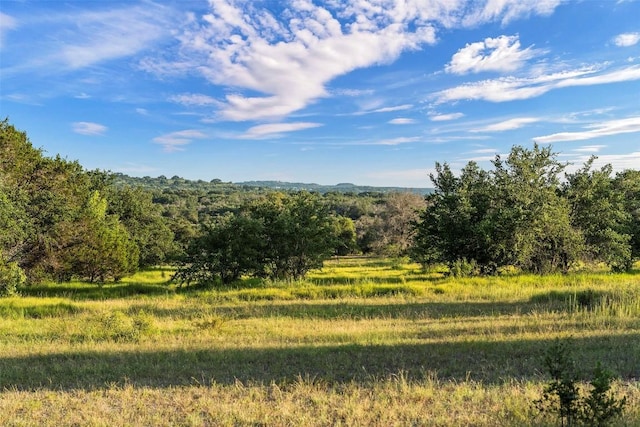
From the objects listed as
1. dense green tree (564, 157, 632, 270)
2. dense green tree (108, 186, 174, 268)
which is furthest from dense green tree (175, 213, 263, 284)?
dense green tree (108, 186, 174, 268)

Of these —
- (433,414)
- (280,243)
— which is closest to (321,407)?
(433,414)

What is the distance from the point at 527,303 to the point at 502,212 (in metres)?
8.41

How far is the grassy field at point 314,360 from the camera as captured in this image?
511 centimetres

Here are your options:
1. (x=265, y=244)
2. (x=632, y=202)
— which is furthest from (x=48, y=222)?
(x=632, y=202)

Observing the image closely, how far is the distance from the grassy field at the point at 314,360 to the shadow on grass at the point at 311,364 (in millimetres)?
35

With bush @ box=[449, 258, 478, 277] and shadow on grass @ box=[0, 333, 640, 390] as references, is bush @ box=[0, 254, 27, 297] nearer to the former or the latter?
shadow on grass @ box=[0, 333, 640, 390]

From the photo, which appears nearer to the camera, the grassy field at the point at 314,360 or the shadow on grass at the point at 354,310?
the grassy field at the point at 314,360

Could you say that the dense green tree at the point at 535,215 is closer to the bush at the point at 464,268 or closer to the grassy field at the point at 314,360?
the bush at the point at 464,268

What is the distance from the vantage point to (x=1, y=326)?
38.1 feet

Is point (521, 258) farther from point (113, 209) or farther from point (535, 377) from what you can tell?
point (113, 209)

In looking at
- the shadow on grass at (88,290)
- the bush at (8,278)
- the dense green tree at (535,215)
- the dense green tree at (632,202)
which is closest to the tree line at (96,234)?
the bush at (8,278)

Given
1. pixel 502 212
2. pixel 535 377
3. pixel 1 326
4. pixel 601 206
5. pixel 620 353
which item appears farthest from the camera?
pixel 601 206

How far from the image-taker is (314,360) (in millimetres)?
7391

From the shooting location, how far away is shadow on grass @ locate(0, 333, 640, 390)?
255 inches
